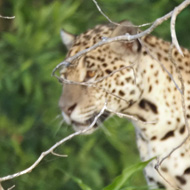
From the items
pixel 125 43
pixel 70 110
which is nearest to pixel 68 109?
pixel 70 110

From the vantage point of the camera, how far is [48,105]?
880 cm

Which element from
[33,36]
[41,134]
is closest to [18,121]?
[41,134]

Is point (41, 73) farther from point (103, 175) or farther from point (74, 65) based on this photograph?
point (74, 65)

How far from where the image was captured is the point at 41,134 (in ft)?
29.2

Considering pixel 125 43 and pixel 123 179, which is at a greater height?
pixel 125 43

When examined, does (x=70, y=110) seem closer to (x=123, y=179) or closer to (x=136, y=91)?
(x=136, y=91)

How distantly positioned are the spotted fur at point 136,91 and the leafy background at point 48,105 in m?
2.83

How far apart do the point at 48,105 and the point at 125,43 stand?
11.0 feet

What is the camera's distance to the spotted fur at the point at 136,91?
5.53 meters

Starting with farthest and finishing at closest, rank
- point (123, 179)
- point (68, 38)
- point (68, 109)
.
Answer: point (68, 38) < point (68, 109) < point (123, 179)

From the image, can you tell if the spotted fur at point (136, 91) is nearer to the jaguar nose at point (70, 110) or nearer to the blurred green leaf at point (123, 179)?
the jaguar nose at point (70, 110)

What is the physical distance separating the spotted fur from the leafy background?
2828 mm

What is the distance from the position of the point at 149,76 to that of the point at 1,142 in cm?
347

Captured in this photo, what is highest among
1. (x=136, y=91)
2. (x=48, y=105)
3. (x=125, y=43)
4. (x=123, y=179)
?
(x=125, y=43)
